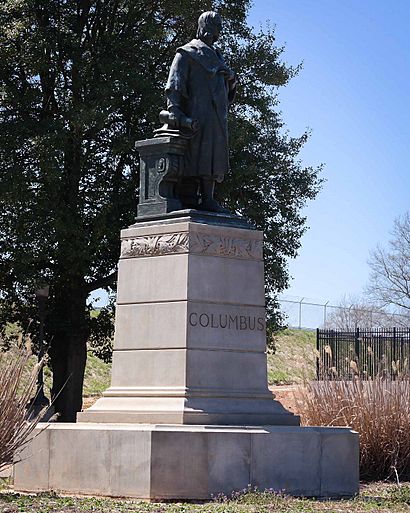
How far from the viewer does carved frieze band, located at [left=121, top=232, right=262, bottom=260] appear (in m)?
13.8

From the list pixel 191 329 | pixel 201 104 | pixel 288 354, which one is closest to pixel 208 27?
pixel 201 104

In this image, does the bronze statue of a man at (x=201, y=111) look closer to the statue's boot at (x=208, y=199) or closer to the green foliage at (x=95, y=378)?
the statue's boot at (x=208, y=199)

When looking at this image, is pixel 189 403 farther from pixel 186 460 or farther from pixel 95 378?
pixel 95 378

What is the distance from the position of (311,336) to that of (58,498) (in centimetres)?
5412

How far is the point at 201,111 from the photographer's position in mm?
14703

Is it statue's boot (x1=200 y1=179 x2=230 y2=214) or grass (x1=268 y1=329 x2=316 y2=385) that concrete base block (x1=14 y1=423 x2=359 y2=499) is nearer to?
statue's boot (x1=200 y1=179 x2=230 y2=214)

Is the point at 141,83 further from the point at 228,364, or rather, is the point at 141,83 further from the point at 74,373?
the point at 228,364

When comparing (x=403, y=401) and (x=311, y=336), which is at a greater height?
(x=311, y=336)

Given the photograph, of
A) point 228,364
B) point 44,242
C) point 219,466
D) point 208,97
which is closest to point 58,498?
point 219,466

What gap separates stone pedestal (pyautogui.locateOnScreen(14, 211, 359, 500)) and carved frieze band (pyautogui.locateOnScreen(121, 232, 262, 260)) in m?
0.01

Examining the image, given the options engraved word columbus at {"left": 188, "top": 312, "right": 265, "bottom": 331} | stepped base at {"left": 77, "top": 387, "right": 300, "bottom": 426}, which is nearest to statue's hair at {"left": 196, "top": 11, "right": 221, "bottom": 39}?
engraved word columbus at {"left": 188, "top": 312, "right": 265, "bottom": 331}

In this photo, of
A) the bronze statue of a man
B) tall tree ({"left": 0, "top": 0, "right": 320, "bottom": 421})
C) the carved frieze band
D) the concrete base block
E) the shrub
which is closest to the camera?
the concrete base block

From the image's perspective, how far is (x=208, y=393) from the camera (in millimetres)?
13492

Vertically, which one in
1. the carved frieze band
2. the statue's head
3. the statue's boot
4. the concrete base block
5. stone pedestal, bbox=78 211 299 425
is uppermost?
the statue's head
